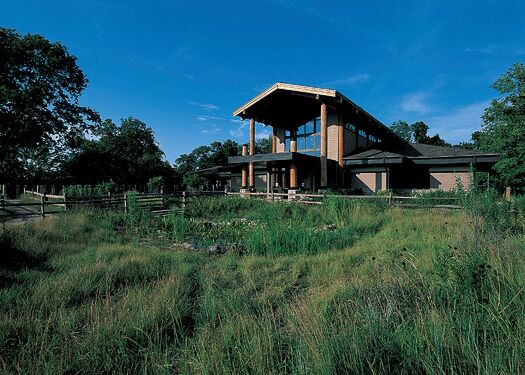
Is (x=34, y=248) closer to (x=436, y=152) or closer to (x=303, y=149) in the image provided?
(x=303, y=149)

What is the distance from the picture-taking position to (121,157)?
4228cm

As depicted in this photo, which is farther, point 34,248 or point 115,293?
point 34,248

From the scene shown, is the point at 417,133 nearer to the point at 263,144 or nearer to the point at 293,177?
the point at 263,144

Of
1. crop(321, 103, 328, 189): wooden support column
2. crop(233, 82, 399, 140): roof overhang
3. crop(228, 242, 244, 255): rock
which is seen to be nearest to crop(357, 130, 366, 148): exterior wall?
crop(233, 82, 399, 140): roof overhang

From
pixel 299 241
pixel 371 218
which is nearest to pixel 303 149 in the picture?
pixel 371 218

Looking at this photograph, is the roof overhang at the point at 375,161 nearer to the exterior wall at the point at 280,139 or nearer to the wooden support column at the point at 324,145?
the wooden support column at the point at 324,145

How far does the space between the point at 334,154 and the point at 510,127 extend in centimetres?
1033

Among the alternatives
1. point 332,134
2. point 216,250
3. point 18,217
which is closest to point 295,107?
point 332,134

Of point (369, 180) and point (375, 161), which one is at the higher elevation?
point (375, 161)

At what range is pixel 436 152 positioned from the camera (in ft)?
67.7

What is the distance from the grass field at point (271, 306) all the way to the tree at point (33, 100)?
25.8m

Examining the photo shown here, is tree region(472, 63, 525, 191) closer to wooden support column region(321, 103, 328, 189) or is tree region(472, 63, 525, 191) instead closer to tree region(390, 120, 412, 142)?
wooden support column region(321, 103, 328, 189)

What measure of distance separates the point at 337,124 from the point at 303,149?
342 centimetres

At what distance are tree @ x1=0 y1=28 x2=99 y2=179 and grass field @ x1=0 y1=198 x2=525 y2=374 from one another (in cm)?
2583
